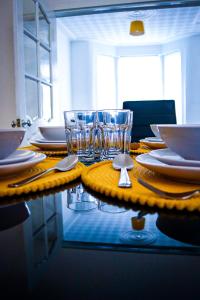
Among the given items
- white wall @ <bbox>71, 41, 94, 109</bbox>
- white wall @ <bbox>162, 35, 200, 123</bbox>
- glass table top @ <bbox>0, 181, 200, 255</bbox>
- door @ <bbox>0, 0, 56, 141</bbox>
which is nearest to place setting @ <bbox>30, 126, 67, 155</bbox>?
glass table top @ <bbox>0, 181, 200, 255</bbox>

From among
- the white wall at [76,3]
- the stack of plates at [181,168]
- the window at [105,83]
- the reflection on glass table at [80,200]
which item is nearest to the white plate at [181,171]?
the stack of plates at [181,168]

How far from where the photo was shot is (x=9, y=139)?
1.63 ft

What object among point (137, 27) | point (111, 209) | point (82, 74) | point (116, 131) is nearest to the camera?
point (111, 209)

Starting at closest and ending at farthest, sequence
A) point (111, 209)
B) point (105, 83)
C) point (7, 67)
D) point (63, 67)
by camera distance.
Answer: point (111, 209)
point (7, 67)
point (63, 67)
point (105, 83)

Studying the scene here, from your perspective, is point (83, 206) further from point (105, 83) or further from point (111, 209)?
point (105, 83)

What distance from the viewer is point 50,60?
2.71 m

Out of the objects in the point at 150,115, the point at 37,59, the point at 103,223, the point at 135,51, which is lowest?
the point at 103,223

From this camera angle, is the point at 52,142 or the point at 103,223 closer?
the point at 103,223

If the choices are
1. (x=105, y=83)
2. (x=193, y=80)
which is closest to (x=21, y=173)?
(x=193, y=80)

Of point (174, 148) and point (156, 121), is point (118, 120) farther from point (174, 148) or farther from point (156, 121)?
point (156, 121)

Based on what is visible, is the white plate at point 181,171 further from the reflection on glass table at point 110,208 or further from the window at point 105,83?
the window at point 105,83

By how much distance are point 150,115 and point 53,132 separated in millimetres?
1396

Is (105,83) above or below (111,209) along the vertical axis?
above

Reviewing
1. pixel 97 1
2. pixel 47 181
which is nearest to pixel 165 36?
pixel 97 1
